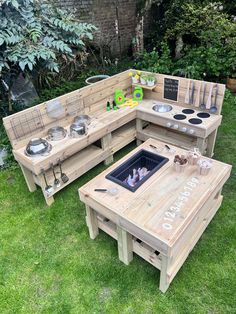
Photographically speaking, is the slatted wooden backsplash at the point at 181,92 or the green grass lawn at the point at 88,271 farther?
the slatted wooden backsplash at the point at 181,92

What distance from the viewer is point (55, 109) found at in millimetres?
2936

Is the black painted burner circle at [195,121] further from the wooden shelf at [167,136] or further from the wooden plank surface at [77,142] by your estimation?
the wooden plank surface at [77,142]

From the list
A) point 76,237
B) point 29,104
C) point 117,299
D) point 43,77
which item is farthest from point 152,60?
point 117,299

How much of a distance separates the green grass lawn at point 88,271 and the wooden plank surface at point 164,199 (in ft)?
1.73

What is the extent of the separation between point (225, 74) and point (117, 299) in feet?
14.5

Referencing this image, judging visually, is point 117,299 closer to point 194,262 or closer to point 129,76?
point 194,262

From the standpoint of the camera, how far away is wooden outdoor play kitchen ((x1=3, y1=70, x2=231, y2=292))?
1.87 metres

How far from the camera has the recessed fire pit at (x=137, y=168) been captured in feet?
7.46

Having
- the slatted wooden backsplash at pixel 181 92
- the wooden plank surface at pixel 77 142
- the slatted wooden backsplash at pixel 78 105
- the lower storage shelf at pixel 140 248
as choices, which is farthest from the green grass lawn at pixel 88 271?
the slatted wooden backsplash at pixel 181 92

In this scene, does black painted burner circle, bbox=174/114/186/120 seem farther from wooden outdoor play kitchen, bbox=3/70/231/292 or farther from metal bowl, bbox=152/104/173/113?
metal bowl, bbox=152/104/173/113

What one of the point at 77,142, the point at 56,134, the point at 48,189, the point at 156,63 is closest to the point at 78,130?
the point at 77,142

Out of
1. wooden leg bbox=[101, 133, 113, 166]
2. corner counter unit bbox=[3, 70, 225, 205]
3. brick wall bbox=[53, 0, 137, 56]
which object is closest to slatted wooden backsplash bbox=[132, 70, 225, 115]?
corner counter unit bbox=[3, 70, 225, 205]

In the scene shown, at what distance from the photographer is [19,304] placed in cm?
190

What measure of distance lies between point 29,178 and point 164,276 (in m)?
1.84
